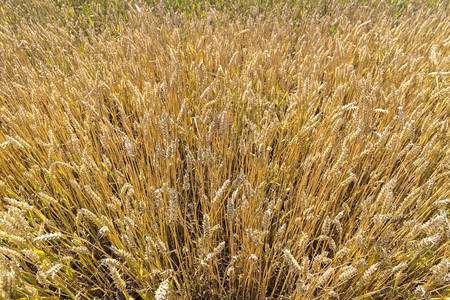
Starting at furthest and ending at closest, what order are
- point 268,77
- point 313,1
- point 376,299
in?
point 313,1
point 268,77
point 376,299

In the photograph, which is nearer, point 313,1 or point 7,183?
point 7,183

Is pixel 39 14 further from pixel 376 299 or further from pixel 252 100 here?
pixel 376 299

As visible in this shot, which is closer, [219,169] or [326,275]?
[326,275]

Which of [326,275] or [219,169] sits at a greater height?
[219,169]

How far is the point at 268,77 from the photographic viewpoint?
212cm

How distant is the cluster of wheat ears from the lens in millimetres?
1032

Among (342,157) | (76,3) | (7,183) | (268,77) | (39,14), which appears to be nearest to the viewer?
(342,157)

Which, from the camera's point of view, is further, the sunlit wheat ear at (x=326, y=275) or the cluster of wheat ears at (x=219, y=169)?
the cluster of wheat ears at (x=219, y=169)

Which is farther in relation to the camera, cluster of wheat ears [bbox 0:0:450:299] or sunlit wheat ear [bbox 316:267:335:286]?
cluster of wheat ears [bbox 0:0:450:299]

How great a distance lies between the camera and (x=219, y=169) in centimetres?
117

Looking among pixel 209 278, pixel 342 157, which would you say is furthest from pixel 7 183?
pixel 342 157

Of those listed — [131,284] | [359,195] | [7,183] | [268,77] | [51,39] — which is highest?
[51,39]

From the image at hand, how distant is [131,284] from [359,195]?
118 cm

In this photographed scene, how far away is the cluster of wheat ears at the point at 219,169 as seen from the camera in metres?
1.03
